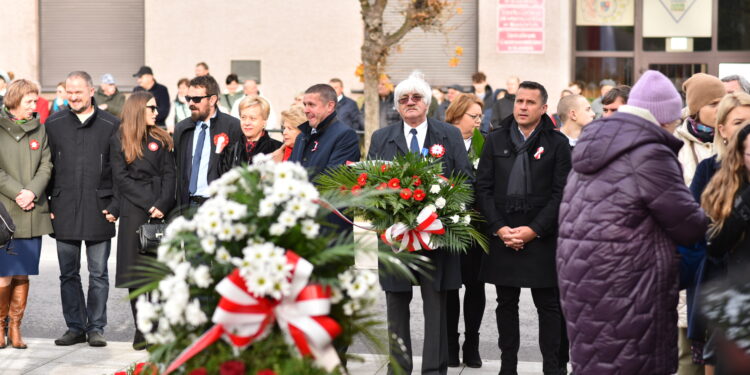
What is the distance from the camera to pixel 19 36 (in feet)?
72.2

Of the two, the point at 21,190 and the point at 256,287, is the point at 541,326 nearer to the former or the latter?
the point at 256,287

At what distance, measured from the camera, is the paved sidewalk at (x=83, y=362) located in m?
7.70

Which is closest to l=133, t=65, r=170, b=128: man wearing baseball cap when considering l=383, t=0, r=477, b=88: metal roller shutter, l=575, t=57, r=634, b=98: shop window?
l=383, t=0, r=477, b=88: metal roller shutter

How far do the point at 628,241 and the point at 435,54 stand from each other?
54.4 ft

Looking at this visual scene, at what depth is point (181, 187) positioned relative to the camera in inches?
331

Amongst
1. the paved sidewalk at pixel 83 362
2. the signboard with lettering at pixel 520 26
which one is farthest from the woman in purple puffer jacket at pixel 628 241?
the signboard with lettering at pixel 520 26

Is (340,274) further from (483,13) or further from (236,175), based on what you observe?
(483,13)

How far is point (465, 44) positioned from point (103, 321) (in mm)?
13800

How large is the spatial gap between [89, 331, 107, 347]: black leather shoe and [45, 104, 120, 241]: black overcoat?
0.77 metres

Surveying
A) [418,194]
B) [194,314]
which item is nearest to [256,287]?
[194,314]

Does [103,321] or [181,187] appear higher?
[181,187]

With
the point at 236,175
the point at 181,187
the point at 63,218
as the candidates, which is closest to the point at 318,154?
the point at 181,187

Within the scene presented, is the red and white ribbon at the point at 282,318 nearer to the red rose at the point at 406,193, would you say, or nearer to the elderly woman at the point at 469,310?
the red rose at the point at 406,193

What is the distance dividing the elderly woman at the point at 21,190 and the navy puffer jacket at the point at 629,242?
4903 mm
